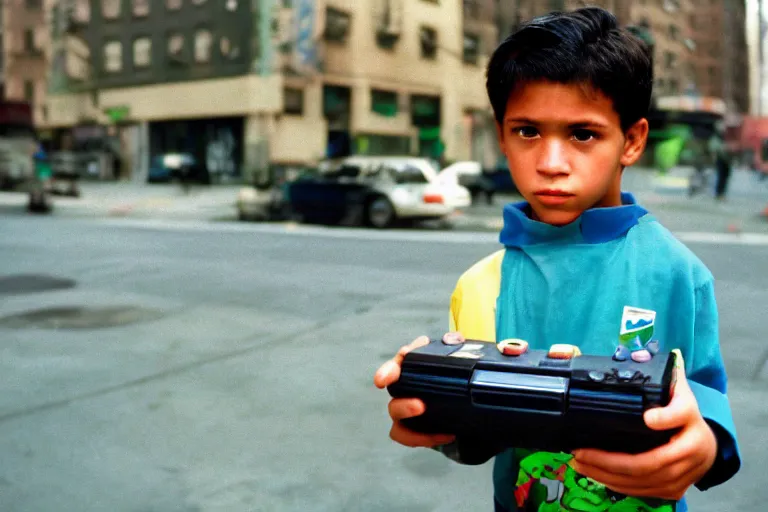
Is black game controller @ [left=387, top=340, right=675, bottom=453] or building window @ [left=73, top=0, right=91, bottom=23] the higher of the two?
building window @ [left=73, top=0, right=91, bottom=23]

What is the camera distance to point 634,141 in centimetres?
151

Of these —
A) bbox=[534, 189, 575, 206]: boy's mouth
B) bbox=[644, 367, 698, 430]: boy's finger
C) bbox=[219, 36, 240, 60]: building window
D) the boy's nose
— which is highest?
bbox=[219, 36, 240, 60]: building window

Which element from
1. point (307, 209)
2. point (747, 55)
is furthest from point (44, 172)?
point (747, 55)

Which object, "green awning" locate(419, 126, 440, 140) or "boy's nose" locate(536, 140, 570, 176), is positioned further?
"green awning" locate(419, 126, 440, 140)

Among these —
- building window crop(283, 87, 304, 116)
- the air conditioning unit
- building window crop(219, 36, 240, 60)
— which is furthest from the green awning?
building window crop(219, 36, 240, 60)

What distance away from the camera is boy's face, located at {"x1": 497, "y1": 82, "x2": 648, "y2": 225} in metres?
1.40

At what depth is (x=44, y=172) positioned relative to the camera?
22328 millimetres

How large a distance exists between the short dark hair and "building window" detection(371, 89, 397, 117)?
38749mm

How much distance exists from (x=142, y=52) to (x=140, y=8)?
2.10m

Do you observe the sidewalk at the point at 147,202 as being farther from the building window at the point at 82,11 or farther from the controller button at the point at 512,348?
the controller button at the point at 512,348

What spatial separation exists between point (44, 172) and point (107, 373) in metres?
18.2

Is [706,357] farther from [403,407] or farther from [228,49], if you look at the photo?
[228,49]

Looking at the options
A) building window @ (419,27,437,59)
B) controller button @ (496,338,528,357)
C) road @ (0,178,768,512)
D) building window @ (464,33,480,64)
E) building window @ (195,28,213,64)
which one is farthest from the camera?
building window @ (464,33,480,64)

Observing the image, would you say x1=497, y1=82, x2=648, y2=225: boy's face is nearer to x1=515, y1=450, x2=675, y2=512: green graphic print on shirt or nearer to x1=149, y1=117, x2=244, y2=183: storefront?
x1=515, y1=450, x2=675, y2=512: green graphic print on shirt
